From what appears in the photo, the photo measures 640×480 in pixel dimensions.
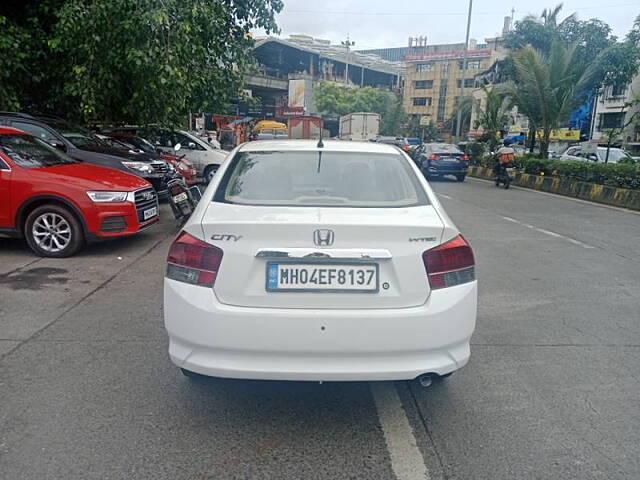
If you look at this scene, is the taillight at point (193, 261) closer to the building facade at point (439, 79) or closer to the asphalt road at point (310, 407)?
the asphalt road at point (310, 407)

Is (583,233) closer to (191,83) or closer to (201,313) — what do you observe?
(191,83)

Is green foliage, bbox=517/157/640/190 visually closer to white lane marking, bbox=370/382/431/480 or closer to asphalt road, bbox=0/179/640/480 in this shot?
asphalt road, bbox=0/179/640/480

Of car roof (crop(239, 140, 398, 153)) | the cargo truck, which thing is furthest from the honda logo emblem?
the cargo truck

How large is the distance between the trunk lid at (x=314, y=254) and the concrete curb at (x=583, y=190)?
43.3ft

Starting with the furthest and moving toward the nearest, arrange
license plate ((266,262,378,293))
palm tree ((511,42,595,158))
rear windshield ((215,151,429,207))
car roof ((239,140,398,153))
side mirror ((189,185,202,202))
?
palm tree ((511,42,595,158)) < side mirror ((189,185,202,202)) < car roof ((239,140,398,153)) < rear windshield ((215,151,429,207)) < license plate ((266,262,378,293))

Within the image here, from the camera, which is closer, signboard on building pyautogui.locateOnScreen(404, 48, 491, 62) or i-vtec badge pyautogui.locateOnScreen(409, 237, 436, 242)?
i-vtec badge pyautogui.locateOnScreen(409, 237, 436, 242)

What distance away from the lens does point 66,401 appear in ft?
11.0

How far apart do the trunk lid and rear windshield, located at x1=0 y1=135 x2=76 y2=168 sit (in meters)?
5.48

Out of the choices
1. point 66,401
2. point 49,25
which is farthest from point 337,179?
point 49,25

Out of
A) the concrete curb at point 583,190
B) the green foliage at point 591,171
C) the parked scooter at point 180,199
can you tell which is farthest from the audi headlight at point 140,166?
the green foliage at point 591,171

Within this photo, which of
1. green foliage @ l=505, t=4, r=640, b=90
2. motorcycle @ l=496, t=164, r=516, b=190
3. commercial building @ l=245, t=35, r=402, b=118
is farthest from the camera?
commercial building @ l=245, t=35, r=402, b=118

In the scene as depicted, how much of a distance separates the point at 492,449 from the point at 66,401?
242 cm

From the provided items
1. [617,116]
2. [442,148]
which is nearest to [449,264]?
[442,148]

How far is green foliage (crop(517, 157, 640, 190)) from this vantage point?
14.7m
